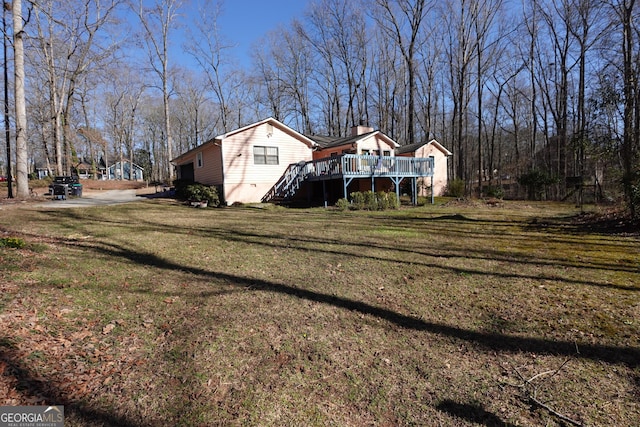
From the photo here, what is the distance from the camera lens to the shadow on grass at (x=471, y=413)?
1.96m

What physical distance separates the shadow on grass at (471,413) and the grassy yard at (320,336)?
0.01 meters

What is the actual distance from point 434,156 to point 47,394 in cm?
2486

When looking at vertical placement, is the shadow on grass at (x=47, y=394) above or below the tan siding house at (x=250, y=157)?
below

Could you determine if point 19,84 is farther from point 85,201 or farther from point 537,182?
point 537,182

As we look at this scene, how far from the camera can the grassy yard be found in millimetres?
2090

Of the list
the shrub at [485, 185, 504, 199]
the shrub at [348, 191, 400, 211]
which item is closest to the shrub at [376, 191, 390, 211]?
the shrub at [348, 191, 400, 211]

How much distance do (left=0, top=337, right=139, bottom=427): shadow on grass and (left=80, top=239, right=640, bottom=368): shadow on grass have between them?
1793 millimetres

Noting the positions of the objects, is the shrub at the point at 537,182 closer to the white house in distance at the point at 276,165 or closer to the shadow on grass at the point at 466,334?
the white house in distance at the point at 276,165

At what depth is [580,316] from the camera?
3.22 metres

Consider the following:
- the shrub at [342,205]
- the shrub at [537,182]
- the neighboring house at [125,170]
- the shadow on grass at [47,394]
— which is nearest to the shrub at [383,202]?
the shrub at [342,205]

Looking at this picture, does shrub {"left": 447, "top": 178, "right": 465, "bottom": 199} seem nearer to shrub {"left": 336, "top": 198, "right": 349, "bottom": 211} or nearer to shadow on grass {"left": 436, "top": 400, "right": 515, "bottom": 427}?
shrub {"left": 336, "top": 198, "right": 349, "bottom": 211}

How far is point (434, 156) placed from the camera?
23844mm

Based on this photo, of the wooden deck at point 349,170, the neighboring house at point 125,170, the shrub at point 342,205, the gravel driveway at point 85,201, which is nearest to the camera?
the gravel driveway at point 85,201

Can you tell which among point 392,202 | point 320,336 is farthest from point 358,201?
Result: point 320,336
